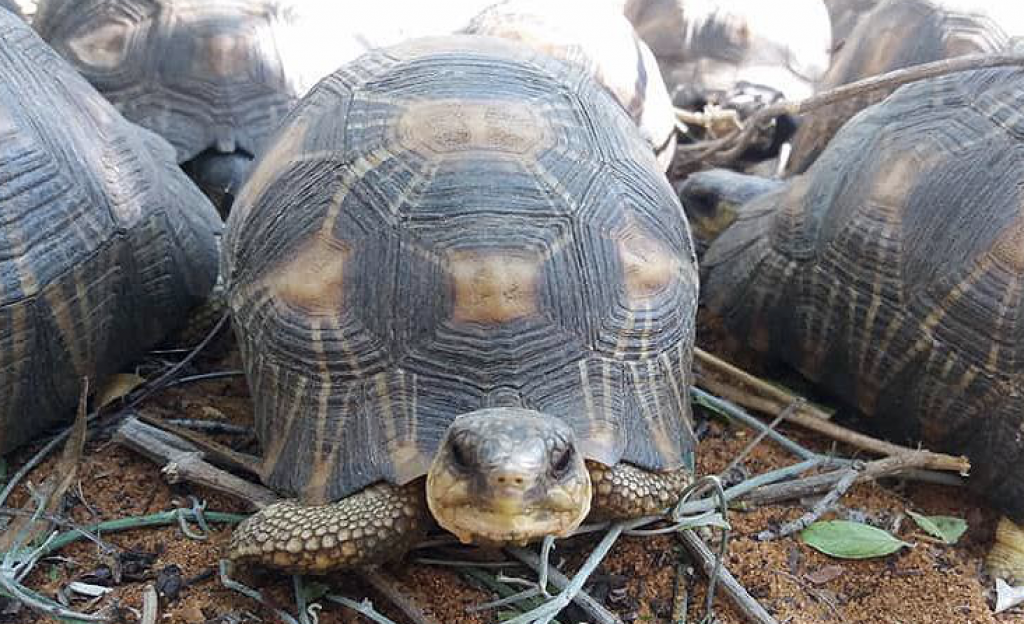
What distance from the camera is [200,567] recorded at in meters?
2.08

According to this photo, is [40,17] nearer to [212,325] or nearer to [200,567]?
[212,325]

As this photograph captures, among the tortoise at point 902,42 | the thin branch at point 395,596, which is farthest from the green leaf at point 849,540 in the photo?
the tortoise at point 902,42

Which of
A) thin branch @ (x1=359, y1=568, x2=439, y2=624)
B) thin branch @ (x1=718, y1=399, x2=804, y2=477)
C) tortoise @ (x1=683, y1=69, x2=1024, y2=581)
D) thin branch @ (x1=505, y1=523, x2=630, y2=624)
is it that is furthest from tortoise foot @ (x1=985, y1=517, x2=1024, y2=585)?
thin branch @ (x1=359, y1=568, x2=439, y2=624)

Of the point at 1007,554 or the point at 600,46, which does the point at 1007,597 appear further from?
the point at 600,46

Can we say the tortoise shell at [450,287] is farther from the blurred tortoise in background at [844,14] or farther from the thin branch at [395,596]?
the blurred tortoise in background at [844,14]

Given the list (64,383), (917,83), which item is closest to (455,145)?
(64,383)

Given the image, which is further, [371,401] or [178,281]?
[178,281]

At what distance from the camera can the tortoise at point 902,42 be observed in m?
3.38

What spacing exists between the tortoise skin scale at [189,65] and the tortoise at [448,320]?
141cm

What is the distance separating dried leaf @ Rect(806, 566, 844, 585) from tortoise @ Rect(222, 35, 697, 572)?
0.38m

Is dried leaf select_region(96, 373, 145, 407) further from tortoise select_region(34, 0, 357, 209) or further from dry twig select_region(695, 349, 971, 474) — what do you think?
dry twig select_region(695, 349, 971, 474)

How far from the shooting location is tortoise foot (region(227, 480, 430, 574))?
1.87 m

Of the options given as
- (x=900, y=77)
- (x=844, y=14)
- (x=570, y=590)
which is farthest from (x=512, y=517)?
(x=844, y=14)

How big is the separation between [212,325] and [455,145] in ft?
4.00
